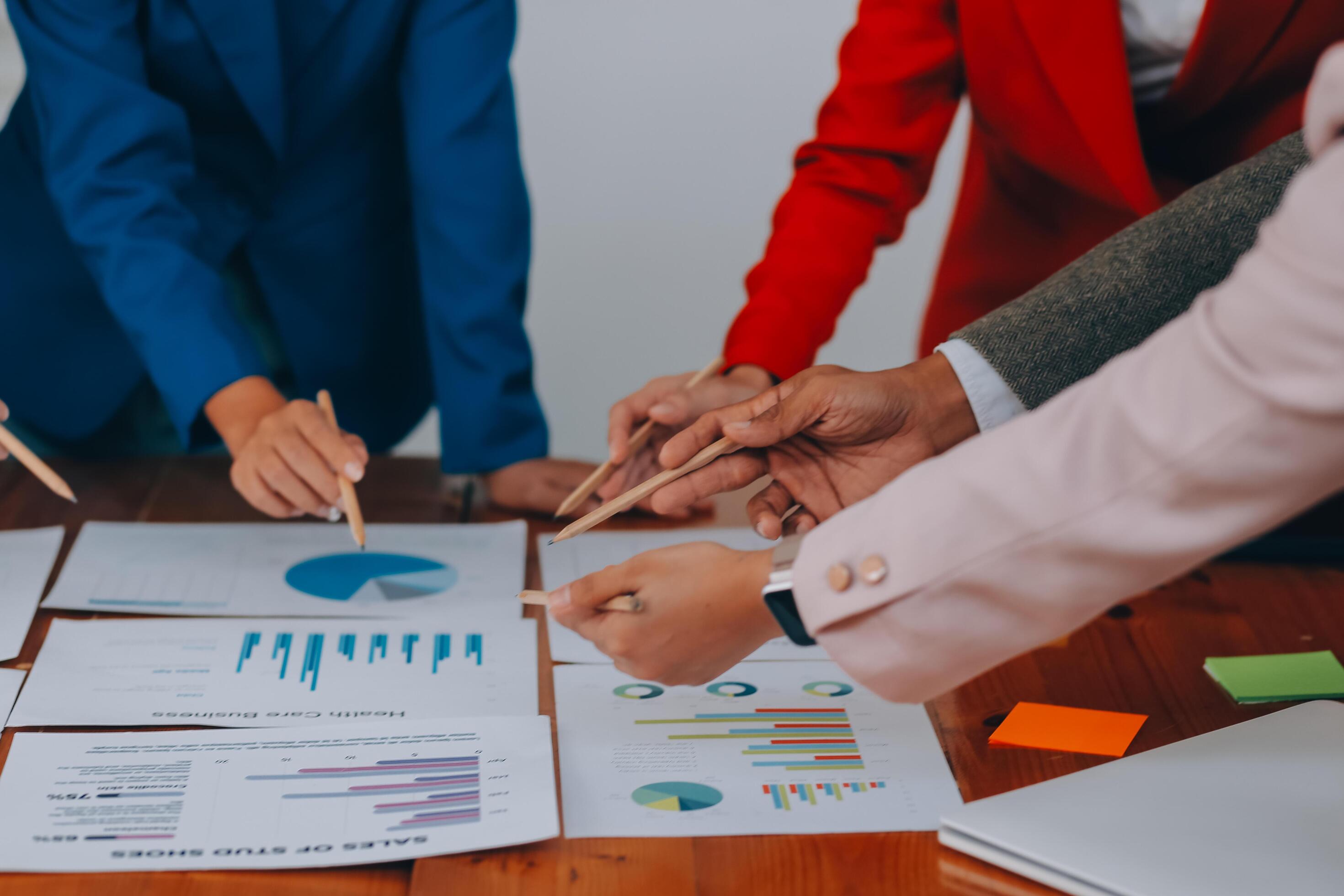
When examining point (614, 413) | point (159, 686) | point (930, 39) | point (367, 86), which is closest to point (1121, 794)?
point (614, 413)

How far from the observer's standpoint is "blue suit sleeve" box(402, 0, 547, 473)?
1184 mm

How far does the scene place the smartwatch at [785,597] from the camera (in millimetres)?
645

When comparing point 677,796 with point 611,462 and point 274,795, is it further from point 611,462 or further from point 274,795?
point 611,462

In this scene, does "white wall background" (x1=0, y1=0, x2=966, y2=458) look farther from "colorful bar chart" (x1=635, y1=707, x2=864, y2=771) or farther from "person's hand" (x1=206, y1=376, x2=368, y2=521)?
"colorful bar chart" (x1=635, y1=707, x2=864, y2=771)

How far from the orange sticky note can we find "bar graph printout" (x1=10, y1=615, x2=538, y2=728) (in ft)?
1.10

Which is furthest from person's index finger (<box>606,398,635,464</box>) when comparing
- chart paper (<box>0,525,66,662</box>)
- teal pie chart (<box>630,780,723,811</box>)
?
chart paper (<box>0,525,66,662</box>)

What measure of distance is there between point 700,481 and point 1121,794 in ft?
1.35

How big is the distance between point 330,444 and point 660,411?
283 mm

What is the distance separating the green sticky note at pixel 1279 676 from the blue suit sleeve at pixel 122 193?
88 centimetres

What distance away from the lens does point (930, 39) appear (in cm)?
112

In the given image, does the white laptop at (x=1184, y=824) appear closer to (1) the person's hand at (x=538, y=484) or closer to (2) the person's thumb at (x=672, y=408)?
(2) the person's thumb at (x=672, y=408)

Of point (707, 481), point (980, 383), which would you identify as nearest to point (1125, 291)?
point (980, 383)

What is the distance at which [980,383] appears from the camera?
945mm

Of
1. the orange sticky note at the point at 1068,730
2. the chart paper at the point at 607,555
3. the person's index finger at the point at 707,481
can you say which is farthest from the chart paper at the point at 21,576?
the orange sticky note at the point at 1068,730
